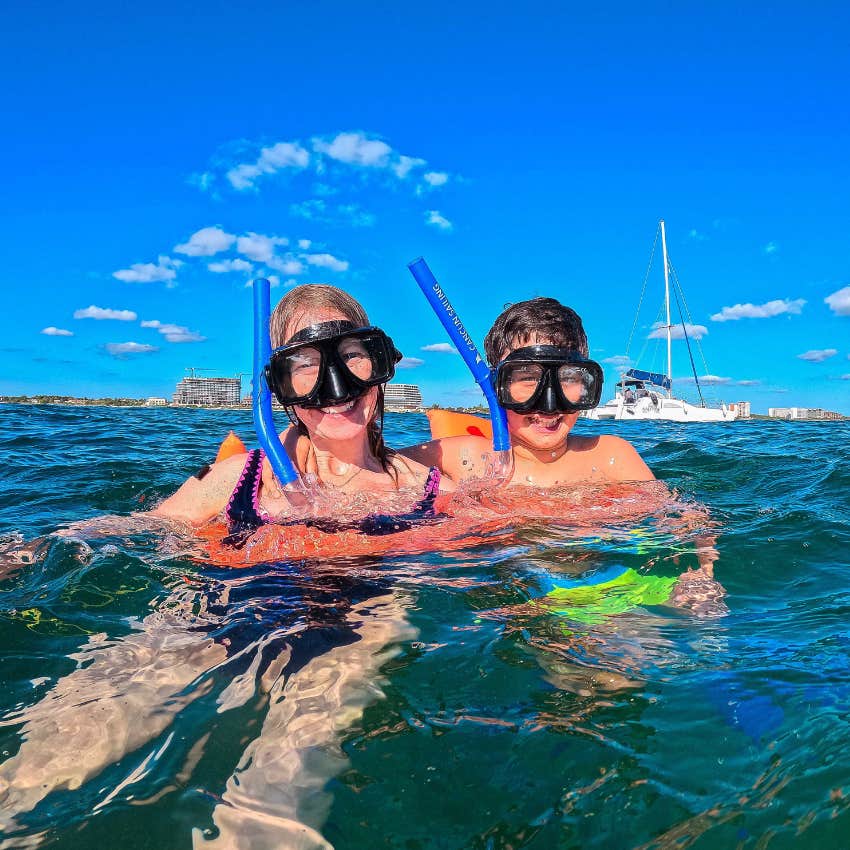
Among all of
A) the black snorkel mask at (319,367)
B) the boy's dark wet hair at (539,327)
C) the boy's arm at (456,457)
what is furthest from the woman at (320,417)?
the boy's dark wet hair at (539,327)

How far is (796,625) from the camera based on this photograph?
2.18 metres

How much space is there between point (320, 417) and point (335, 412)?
8 centimetres

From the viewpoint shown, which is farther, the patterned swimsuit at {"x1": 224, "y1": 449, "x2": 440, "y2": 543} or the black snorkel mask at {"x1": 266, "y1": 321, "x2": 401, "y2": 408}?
the patterned swimsuit at {"x1": 224, "y1": 449, "x2": 440, "y2": 543}

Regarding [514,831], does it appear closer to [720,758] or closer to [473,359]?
[720,758]

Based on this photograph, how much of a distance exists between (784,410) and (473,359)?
67624mm

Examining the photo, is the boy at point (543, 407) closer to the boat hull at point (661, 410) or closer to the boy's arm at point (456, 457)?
the boy's arm at point (456, 457)

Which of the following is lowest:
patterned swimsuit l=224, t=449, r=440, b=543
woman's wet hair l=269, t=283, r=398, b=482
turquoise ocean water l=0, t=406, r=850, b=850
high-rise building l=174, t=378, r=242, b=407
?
turquoise ocean water l=0, t=406, r=850, b=850

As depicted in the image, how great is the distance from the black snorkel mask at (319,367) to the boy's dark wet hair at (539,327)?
40.1 inches

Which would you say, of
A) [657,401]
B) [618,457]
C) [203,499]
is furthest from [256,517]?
[657,401]

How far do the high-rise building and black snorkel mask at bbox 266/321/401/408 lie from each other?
73.2 metres

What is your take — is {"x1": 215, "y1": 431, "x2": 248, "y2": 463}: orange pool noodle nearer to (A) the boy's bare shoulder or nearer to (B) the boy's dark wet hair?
(B) the boy's dark wet hair

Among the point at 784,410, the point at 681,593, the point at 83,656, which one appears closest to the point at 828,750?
the point at 681,593

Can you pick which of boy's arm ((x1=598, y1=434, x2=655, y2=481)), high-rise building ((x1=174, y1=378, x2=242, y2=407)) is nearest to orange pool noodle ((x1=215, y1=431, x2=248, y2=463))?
boy's arm ((x1=598, y1=434, x2=655, y2=481))

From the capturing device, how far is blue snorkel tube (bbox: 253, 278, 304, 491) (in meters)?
2.88
